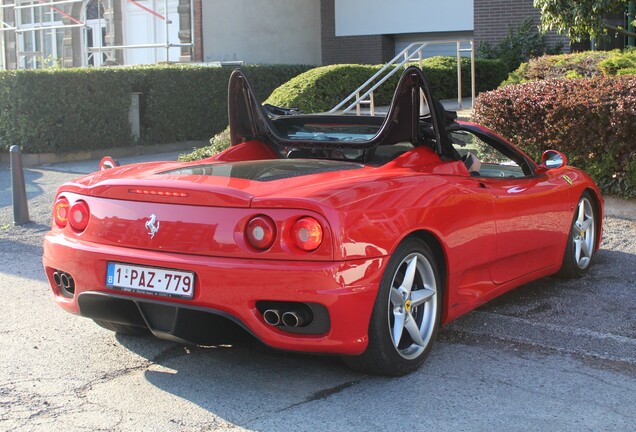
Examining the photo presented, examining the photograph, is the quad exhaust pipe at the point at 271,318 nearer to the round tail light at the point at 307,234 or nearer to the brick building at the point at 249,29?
the round tail light at the point at 307,234

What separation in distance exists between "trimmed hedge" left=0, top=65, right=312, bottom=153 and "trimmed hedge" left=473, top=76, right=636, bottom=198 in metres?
8.46

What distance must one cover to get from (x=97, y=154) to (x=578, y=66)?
8.45 metres

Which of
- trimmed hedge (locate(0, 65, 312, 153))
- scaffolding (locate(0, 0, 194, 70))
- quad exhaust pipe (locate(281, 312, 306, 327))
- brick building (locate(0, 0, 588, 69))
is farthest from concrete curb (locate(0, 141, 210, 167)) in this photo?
quad exhaust pipe (locate(281, 312, 306, 327))

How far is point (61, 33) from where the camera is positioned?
1139 inches

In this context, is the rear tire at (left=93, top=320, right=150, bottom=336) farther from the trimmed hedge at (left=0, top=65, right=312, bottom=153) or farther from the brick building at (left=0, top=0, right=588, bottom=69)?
the brick building at (left=0, top=0, right=588, bottom=69)

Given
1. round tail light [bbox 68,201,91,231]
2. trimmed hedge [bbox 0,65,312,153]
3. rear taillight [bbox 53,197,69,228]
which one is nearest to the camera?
round tail light [bbox 68,201,91,231]

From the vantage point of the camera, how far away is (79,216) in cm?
487

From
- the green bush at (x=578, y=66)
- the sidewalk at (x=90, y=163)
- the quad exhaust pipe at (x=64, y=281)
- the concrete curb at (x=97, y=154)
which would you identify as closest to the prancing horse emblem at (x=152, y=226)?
the quad exhaust pipe at (x=64, y=281)

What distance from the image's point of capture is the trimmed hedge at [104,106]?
15555 mm

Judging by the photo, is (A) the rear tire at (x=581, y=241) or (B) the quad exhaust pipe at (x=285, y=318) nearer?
(B) the quad exhaust pipe at (x=285, y=318)

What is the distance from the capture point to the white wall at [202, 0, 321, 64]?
25.2 metres

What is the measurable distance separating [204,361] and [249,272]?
981 millimetres

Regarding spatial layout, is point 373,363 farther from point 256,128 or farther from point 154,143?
point 154,143

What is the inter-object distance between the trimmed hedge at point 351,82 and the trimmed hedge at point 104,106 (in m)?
2.96
